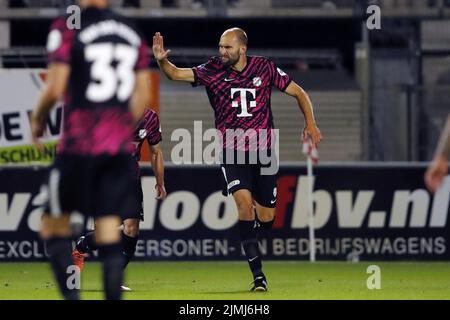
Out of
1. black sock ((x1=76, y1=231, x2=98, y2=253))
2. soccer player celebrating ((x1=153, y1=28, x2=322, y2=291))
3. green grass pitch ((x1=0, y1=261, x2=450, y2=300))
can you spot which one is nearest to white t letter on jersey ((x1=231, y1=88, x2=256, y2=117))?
soccer player celebrating ((x1=153, y1=28, x2=322, y2=291))

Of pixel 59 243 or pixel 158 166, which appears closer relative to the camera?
pixel 59 243

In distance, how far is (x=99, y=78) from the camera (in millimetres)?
8750

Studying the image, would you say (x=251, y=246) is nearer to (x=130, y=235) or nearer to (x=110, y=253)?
(x=130, y=235)

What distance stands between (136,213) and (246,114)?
1.45 metres

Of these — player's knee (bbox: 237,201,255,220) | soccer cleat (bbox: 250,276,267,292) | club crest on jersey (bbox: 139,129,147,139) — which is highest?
club crest on jersey (bbox: 139,129,147,139)

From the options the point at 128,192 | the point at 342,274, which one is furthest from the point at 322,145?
the point at 128,192

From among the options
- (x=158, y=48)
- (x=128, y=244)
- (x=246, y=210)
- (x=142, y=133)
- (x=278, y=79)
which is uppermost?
(x=158, y=48)

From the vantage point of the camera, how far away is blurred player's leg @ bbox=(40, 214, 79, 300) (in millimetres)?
9094

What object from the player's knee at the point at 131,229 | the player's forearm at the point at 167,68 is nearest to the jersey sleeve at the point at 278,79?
the player's forearm at the point at 167,68

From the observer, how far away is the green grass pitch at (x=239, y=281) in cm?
1306

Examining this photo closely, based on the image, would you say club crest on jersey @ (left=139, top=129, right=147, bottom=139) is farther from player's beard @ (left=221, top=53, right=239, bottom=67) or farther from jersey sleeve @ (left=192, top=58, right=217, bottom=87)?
player's beard @ (left=221, top=53, right=239, bottom=67)

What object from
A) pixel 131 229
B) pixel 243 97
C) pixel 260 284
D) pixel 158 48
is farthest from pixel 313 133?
pixel 131 229

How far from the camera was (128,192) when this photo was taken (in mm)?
8781

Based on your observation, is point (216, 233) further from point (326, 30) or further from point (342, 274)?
point (326, 30)
